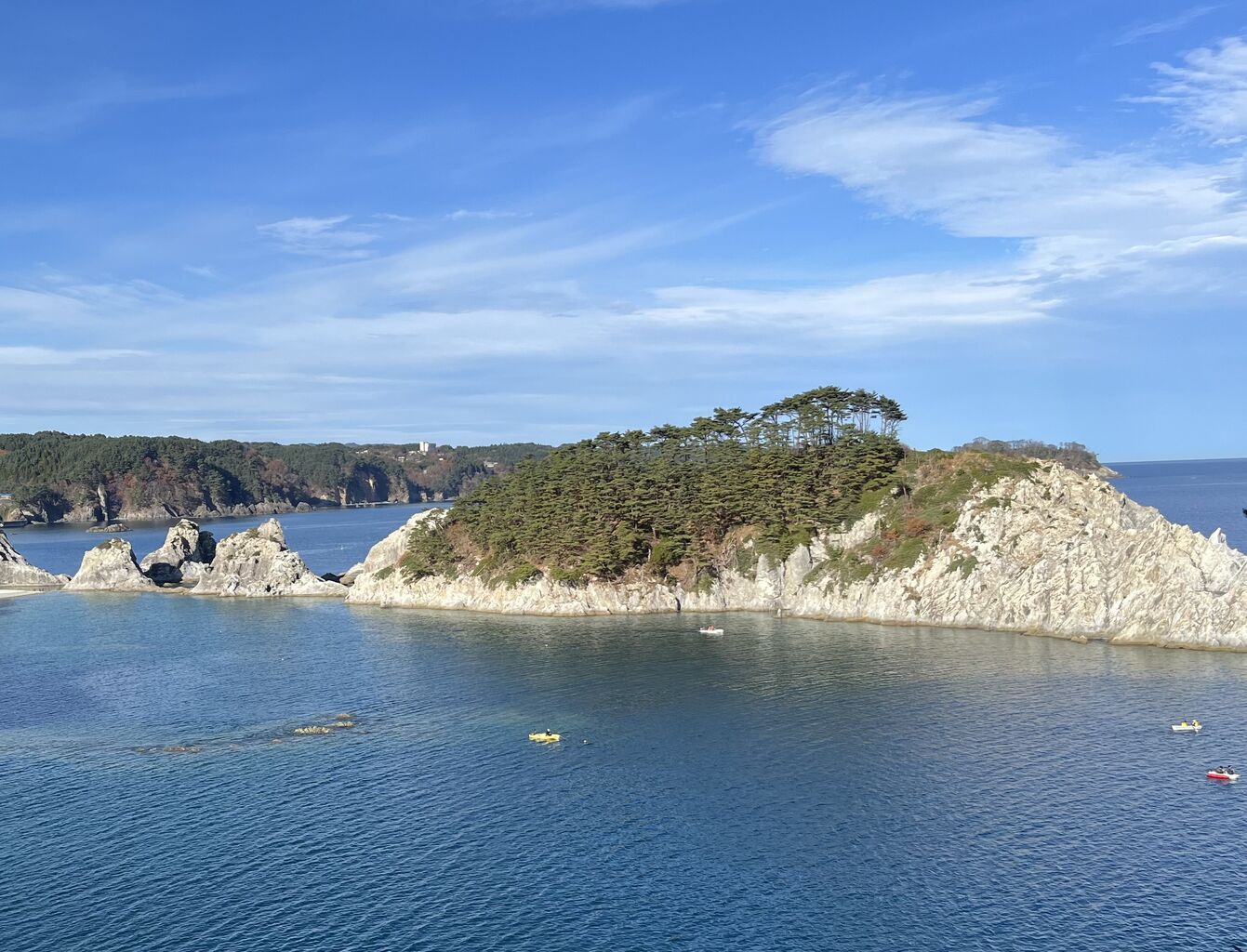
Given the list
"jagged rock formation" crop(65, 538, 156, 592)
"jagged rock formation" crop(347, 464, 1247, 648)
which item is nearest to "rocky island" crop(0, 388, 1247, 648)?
"jagged rock formation" crop(347, 464, 1247, 648)

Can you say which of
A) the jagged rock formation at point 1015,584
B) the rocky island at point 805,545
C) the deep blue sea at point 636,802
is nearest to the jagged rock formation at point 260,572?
the rocky island at point 805,545

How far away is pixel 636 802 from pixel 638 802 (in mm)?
127

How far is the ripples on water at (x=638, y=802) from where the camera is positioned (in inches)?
1991

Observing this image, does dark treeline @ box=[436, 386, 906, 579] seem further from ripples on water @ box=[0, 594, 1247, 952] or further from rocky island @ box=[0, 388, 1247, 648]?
ripples on water @ box=[0, 594, 1247, 952]

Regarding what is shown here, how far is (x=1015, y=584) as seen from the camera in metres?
122

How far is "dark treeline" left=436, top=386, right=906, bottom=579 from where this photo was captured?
472 feet

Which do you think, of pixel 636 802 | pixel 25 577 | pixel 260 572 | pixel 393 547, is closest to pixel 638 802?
pixel 636 802

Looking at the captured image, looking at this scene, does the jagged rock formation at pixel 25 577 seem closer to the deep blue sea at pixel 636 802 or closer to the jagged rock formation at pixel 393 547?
the jagged rock formation at pixel 393 547

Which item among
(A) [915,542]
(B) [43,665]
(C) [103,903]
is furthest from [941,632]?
(B) [43,665]

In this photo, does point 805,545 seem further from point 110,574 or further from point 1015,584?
point 110,574

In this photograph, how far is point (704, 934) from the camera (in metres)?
48.9

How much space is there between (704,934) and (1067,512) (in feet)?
314

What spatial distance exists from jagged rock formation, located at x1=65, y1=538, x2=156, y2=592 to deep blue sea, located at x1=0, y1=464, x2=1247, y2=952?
250 feet

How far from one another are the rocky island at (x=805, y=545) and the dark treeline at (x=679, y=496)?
32cm
